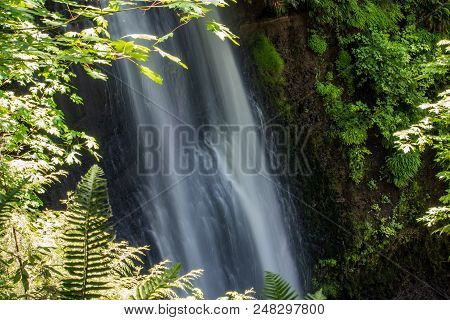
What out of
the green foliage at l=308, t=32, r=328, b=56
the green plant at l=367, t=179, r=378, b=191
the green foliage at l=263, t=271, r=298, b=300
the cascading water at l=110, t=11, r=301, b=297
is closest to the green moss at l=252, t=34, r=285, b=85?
the cascading water at l=110, t=11, r=301, b=297

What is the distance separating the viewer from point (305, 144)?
8.32 m

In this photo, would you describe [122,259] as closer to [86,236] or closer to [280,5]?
[86,236]

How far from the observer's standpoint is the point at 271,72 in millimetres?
8258

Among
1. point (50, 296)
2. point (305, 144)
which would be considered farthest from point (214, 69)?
point (50, 296)

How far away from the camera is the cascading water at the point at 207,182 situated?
21.8 feet

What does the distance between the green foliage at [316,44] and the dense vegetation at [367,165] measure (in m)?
0.02

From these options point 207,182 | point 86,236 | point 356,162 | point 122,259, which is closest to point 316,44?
point 356,162

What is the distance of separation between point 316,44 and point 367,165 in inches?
105

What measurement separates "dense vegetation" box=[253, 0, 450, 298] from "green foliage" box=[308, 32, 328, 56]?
0.02 meters

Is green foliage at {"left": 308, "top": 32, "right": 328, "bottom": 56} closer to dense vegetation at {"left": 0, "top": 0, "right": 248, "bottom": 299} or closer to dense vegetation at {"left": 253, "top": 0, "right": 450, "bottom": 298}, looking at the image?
dense vegetation at {"left": 253, "top": 0, "right": 450, "bottom": 298}

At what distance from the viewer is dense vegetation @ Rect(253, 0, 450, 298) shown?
325 inches

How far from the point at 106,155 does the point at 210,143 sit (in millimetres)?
1985
